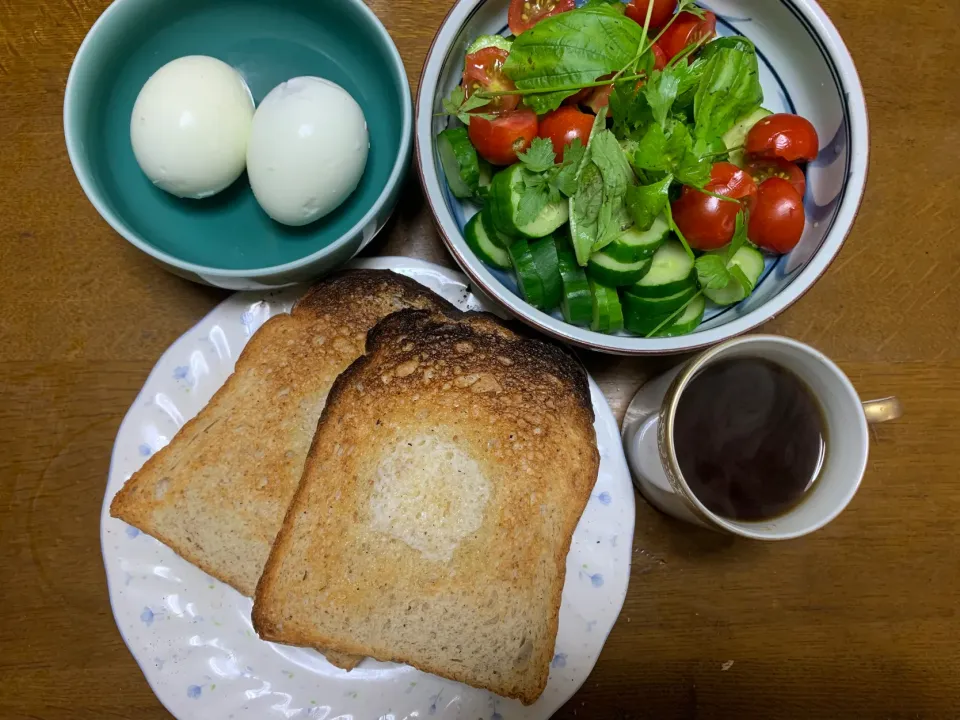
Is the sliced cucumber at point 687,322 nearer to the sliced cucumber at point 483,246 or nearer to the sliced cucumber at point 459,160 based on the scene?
the sliced cucumber at point 483,246

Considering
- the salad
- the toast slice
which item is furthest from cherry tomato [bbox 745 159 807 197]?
the toast slice

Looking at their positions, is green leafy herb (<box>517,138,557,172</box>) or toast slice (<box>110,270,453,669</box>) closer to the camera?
green leafy herb (<box>517,138,557,172</box>)

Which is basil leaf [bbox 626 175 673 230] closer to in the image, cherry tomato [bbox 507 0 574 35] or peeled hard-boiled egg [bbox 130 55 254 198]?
cherry tomato [bbox 507 0 574 35]

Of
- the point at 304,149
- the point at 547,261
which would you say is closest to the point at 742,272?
the point at 547,261

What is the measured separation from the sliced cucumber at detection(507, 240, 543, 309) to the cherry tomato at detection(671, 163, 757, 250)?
241 millimetres

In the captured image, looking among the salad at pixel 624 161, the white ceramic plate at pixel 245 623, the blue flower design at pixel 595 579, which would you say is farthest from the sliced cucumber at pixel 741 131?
the blue flower design at pixel 595 579

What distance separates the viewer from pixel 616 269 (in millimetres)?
966

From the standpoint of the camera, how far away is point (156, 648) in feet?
3.72

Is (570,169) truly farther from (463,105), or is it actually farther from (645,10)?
(645,10)

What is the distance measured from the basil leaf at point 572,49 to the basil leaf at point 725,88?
138 mm

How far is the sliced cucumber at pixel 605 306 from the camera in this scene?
1008 millimetres

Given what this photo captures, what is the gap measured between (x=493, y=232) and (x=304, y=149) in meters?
0.33

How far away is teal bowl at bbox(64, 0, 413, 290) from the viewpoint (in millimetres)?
1066

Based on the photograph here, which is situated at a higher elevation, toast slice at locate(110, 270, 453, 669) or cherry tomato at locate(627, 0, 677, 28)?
cherry tomato at locate(627, 0, 677, 28)
